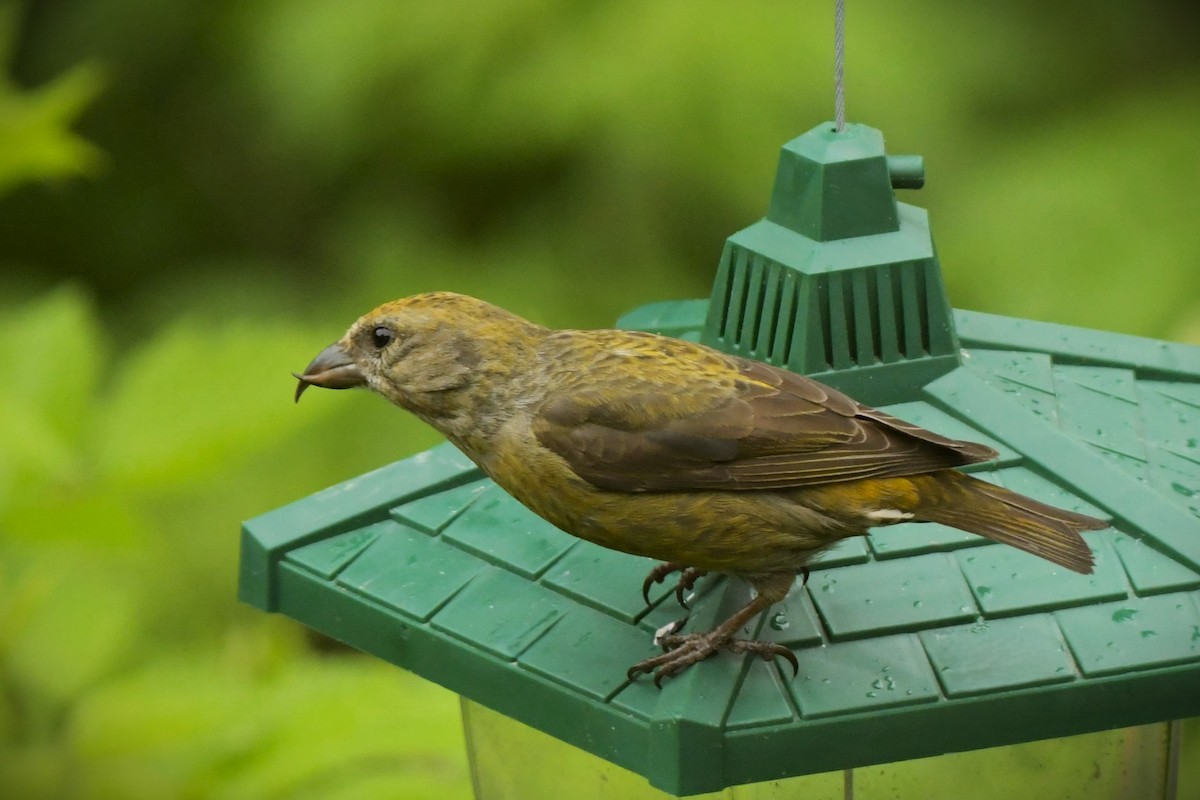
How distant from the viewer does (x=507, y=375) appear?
3.56 metres

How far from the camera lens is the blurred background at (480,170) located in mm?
5520

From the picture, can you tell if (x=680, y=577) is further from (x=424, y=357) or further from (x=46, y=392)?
(x=46, y=392)

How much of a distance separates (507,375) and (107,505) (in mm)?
855

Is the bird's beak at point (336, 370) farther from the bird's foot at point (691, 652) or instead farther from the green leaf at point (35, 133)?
the bird's foot at point (691, 652)

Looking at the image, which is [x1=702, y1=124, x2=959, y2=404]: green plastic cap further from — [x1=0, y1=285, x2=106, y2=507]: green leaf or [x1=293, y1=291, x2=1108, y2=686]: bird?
[x1=0, y1=285, x2=106, y2=507]: green leaf

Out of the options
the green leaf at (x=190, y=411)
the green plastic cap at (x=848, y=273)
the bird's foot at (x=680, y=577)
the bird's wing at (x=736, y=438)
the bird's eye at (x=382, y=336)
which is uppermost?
the green plastic cap at (x=848, y=273)

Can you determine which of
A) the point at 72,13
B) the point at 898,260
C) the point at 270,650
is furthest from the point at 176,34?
the point at 898,260

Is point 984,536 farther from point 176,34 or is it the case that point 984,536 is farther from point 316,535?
point 176,34

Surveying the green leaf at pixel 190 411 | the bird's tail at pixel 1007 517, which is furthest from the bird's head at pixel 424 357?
the bird's tail at pixel 1007 517

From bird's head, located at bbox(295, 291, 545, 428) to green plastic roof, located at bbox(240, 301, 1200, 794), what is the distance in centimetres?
15

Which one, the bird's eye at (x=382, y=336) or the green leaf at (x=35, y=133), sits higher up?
the green leaf at (x=35, y=133)

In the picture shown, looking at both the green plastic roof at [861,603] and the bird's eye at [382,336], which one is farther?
the bird's eye at [382,336]

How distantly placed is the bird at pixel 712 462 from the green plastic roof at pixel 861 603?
0.07m

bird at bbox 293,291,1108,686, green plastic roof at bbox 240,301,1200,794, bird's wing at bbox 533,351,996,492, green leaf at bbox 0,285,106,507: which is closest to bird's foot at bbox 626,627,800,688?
green plastic roof at bbox 240,301,1200,794
